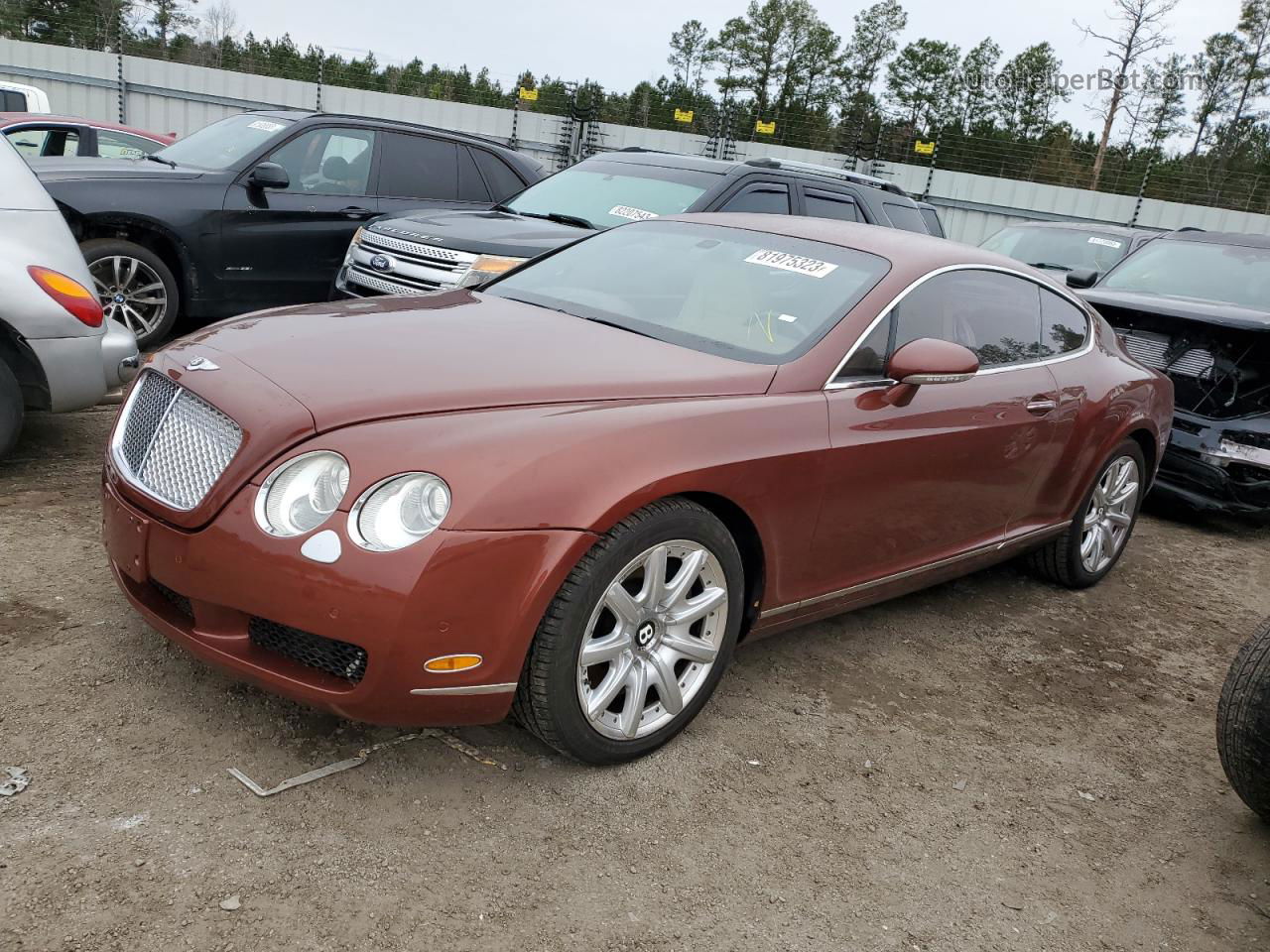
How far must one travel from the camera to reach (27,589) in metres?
3.49

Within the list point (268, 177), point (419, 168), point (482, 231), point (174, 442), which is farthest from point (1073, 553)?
point (419, 168)

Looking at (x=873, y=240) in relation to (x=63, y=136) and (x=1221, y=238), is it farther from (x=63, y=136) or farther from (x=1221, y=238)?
(x=63, y=136)

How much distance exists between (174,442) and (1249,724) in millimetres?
2989

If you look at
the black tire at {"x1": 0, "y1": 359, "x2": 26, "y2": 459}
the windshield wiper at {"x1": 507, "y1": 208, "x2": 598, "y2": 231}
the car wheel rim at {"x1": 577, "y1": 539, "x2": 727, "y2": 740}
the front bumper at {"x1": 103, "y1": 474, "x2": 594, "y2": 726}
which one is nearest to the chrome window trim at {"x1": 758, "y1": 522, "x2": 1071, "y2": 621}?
the car wheel rim at {"x1": 577, "y1": 539, "x2": 727, "y2": 740}

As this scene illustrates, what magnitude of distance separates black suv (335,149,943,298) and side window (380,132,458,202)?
28.7 inches

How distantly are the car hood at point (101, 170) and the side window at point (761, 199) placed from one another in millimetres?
3630

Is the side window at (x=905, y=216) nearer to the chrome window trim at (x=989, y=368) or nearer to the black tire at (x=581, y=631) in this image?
the chrome window trim at (x=989, y=368)

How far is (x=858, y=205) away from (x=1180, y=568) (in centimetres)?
356

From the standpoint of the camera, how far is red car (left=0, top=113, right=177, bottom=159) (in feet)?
31.4

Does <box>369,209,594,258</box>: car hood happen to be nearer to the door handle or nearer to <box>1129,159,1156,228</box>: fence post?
the door handle

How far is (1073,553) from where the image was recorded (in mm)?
4777

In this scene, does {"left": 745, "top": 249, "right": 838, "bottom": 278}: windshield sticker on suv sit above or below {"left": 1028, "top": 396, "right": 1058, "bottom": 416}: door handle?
above

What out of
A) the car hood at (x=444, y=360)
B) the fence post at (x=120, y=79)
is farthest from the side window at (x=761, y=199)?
the fence post at (x=120, y=79)

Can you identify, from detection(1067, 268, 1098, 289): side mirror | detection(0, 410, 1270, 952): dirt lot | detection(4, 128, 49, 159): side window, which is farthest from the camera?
detection(4, 128, 49, 159): side window
